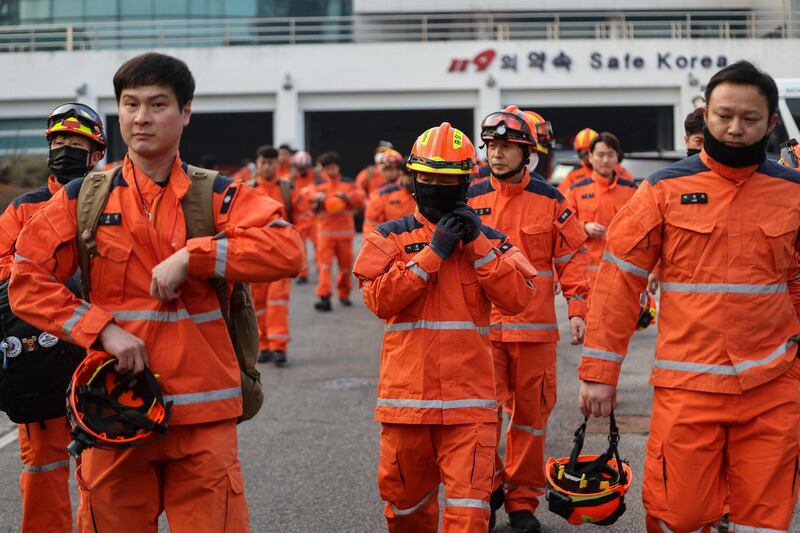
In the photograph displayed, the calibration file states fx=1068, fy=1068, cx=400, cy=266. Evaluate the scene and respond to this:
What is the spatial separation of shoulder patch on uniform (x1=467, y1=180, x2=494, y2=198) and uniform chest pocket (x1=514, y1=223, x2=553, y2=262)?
1.12 ft

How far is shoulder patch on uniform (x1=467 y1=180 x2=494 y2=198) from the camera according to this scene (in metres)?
6.53

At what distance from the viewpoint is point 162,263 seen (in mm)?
3643

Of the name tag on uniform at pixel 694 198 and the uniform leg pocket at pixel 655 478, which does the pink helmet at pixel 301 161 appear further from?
the uniform leg pocket at pixel 655 478

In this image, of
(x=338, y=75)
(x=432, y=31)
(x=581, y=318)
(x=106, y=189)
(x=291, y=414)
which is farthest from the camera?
(x=432, y=31)

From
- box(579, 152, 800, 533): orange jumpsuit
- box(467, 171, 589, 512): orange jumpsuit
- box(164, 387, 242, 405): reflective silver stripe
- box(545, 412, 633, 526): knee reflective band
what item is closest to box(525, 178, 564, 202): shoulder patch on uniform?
box(467, 171, 589, 512): orange jumpsuit

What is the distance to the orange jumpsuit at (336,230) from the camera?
16406 millimetres

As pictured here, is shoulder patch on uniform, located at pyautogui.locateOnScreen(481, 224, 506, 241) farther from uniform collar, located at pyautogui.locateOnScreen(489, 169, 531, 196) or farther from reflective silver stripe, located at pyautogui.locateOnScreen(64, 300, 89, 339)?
reflective silver stripe, located at pyautogui.locateOnScreen(64, 300, 89, 339)

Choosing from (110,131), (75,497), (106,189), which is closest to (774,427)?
(106,189)

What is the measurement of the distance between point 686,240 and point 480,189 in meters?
2.48

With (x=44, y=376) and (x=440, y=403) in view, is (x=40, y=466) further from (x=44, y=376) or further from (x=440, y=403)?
(x=440, y=403)

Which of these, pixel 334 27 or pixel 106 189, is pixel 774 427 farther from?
pixel 334 27

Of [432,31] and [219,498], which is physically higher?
[432,31]

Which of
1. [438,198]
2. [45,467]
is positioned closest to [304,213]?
[45,467]

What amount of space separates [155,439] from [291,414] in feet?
17.5
